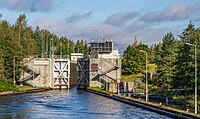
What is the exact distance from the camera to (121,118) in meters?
48.2

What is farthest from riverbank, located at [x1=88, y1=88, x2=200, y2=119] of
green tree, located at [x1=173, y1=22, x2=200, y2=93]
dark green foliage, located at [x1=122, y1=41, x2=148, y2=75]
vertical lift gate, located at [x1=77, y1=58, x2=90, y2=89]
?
vertical lift gate, located at [x1=77, y1=58, x2=90, y2=89]

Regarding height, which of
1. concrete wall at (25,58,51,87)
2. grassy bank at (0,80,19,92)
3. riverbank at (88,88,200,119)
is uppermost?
concrete wall at (25,58,51,87)

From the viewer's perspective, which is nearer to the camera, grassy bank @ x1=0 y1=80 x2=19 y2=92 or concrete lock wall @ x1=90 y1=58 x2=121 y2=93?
grassy bank @ x1=0 y1=80 x2=19 y2=92

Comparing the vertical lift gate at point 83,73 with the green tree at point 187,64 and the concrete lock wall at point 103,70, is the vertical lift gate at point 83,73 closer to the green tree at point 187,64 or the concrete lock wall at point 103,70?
the concrete lock wall at point 103,70

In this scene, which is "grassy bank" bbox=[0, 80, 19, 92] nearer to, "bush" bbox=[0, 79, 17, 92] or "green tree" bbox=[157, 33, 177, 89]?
"bush" bbox=[0, 79, 17, 92]

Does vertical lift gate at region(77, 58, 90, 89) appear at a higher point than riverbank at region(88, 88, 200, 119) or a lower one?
higher

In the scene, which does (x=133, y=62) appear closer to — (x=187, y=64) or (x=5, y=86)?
(x=5, y=86)

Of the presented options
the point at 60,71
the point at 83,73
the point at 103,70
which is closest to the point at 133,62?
the point at 103,70

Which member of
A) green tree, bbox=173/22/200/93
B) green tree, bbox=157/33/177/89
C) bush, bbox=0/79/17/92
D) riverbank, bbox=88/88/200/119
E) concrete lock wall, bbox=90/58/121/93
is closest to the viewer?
riverbank, bbox=88/88/200/119

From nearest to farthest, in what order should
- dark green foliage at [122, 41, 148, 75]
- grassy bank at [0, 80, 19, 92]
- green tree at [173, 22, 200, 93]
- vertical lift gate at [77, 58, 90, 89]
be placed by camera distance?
green tree at [173, 22, 200, 93], grassy bank at [0, 80, 19, 92], dark green foliage at [122, 41, 148, 75], vertical lift gate at [77, 58, 90, 89]

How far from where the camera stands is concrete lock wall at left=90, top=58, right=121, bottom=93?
11362cm

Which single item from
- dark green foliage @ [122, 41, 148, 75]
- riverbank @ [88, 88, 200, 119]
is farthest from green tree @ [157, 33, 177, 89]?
dark green foliage @ [122, 41, 148, 75]

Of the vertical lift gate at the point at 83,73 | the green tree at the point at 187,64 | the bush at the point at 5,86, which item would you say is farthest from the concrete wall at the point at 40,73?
the green tree at the point at 187,64

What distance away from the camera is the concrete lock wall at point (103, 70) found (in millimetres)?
113625
